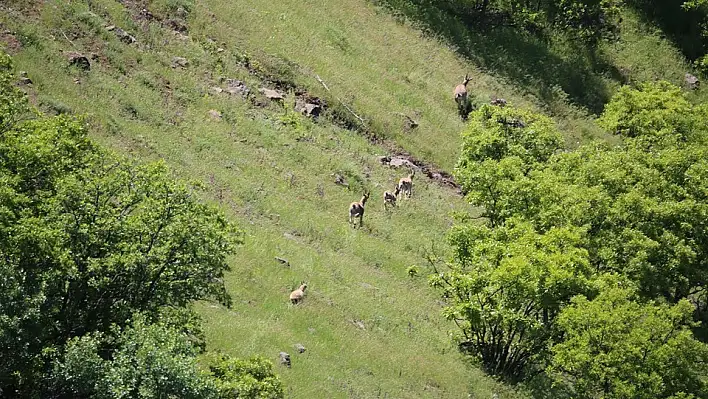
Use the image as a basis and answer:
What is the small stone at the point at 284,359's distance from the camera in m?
27.5

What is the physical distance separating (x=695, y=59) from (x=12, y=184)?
217 feet

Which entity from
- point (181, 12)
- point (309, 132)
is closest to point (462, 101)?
point (309, 132)

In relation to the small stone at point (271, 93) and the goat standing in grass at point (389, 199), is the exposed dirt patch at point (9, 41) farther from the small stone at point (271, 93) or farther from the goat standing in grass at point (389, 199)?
the goat standing in grass at point (389, 199)

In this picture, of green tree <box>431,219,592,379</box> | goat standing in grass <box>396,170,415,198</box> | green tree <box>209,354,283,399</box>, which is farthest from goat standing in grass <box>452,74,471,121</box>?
green tree <box>209,354,283,399</box>

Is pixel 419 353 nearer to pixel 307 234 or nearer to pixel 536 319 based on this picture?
pixel 536 319

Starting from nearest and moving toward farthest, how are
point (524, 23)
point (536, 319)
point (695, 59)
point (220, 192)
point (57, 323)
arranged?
point (57, 323) < point (536, 319) < point (220, 192) < point (524, 23) < point (695, 59)

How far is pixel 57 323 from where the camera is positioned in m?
20.5

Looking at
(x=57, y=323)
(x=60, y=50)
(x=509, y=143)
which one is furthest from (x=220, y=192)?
(x=57, y=323)

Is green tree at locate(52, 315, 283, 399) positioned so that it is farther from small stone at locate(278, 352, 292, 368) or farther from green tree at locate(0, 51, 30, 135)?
green tree at locate(0, 51, 30, 135)

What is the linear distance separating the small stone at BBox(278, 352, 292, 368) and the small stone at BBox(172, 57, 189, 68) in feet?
75.2

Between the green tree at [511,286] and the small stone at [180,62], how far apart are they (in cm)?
2010

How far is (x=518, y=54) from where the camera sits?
65188 mm

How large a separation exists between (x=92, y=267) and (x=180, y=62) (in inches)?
1072

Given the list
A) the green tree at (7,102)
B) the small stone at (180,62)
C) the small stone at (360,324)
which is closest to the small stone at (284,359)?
the small stone at (360,324)
